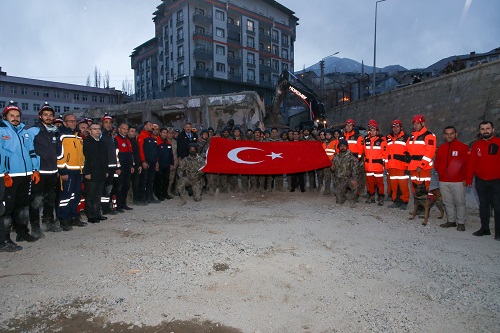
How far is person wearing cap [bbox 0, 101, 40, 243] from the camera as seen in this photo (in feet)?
15.2

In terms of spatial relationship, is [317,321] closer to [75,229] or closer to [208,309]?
[208,309]

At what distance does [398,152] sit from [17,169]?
7177 millimetres

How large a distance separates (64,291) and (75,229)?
2.69m

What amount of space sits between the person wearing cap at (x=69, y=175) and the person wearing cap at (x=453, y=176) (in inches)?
270

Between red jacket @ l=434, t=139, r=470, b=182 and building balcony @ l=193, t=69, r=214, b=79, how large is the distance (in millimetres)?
37811

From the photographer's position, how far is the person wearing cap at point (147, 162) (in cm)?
794

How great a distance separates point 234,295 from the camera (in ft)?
10.7

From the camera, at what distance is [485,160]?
5258mm

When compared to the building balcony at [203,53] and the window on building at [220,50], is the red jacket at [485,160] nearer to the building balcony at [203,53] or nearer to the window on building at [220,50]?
the building balcony at [203,53]

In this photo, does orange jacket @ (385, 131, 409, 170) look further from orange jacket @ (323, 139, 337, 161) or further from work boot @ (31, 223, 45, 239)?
work boot @ (31, 223, 45, 239)

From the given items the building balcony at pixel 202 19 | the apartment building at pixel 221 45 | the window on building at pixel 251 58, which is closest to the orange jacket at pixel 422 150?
the apartment building at pixel 221 45

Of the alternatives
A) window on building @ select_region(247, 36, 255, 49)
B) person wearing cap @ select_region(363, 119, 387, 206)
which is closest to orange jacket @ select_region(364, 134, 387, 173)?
person wearing cap @ select_region(363, 119, 387, 206)

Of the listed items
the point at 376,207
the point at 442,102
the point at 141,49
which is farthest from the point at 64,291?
the point at 141,49

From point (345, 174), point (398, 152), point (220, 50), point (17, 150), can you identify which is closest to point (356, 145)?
point (345, 174)
